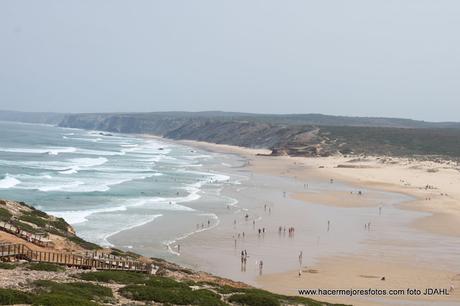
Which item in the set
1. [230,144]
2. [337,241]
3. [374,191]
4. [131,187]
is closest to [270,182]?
[374,191]

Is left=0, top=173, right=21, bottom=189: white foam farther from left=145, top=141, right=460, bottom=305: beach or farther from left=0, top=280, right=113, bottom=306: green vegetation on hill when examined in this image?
left=0, top=280, right=113, bottom=306: green vegetation on hill

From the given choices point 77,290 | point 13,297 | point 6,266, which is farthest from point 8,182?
point 13,297

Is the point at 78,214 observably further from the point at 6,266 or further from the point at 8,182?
the point at 6,266

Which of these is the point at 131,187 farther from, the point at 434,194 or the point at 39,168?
the point at 434,194

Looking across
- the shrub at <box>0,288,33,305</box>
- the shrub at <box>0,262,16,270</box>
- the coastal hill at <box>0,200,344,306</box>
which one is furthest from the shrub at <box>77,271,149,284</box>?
the shrub at <box>0,288,33,305</box>

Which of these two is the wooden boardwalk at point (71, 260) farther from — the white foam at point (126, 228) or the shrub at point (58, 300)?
the white foam at point (126, 228)

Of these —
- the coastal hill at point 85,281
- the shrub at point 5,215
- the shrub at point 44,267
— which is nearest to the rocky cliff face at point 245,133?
the shrub at point 5,215
